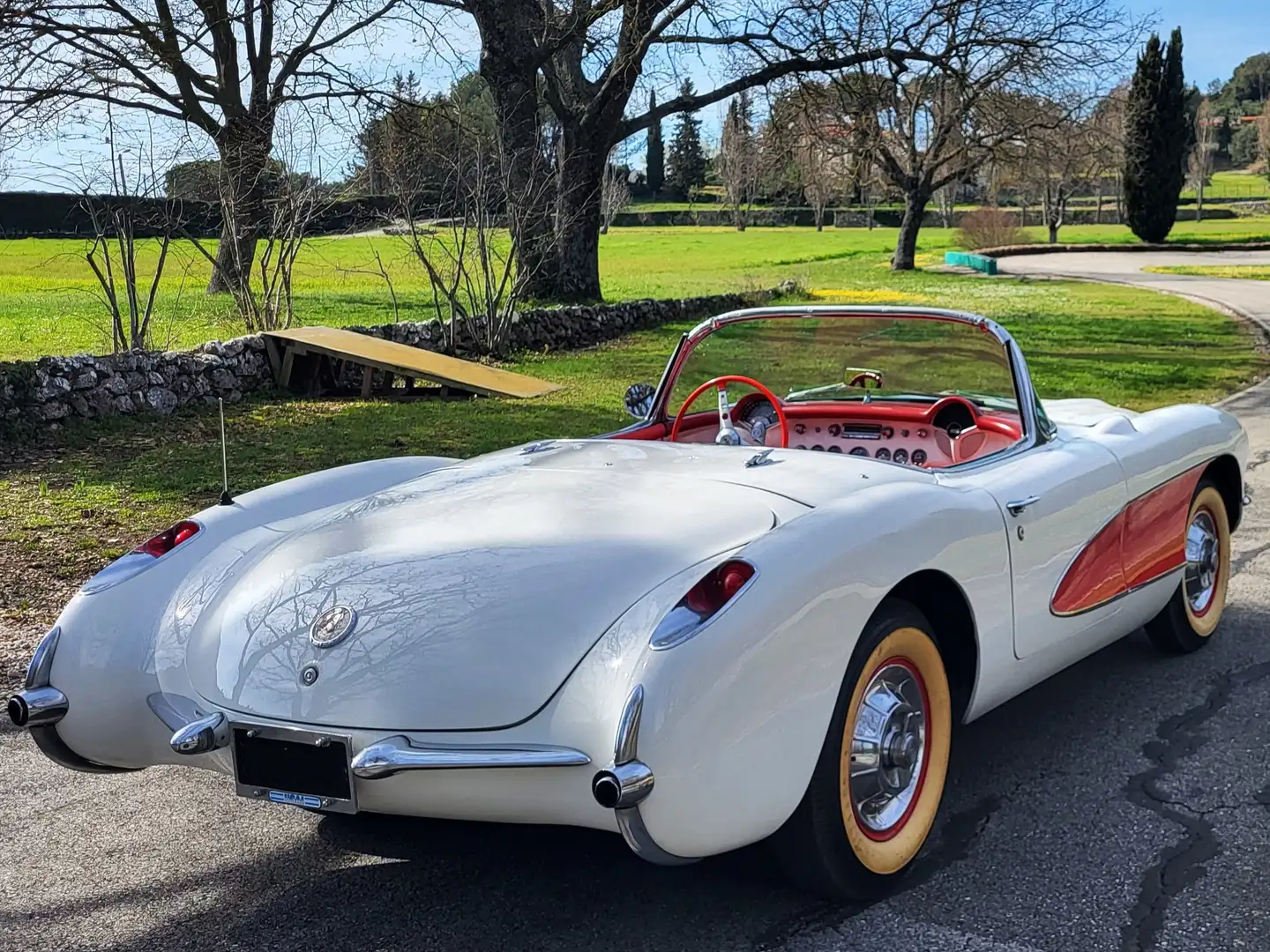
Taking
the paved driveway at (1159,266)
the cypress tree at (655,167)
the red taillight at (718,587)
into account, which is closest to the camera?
the red taillight at (718,587)

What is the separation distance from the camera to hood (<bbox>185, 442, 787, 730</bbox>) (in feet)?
8.96

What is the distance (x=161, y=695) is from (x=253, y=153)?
1274 centimetres

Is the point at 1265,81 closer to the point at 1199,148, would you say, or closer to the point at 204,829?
the point at 1199,148

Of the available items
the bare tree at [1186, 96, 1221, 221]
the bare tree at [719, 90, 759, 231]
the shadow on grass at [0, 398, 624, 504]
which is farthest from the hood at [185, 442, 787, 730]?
the bare tree at [1186, 96, 1221, 221]

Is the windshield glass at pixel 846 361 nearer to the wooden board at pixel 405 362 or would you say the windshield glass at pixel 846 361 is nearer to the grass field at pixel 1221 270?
the wooden board at pixel 405 362

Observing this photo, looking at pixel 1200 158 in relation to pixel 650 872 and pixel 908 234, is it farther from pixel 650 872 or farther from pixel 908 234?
pixel 650 872

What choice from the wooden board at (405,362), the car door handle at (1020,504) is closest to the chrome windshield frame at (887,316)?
the car door handle at (1020,504)

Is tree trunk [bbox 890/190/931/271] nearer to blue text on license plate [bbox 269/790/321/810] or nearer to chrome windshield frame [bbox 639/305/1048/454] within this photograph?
chrome windshield frame [bbox 639/305/1048/454]

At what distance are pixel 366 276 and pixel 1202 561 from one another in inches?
1229

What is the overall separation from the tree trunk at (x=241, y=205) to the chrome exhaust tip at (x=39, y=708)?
1131 centimetres

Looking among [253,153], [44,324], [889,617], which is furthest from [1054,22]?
[889,617]

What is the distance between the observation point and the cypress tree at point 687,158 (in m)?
100

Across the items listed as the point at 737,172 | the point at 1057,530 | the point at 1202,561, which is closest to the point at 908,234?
the point at 1202,561

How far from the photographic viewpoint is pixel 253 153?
14.7m
